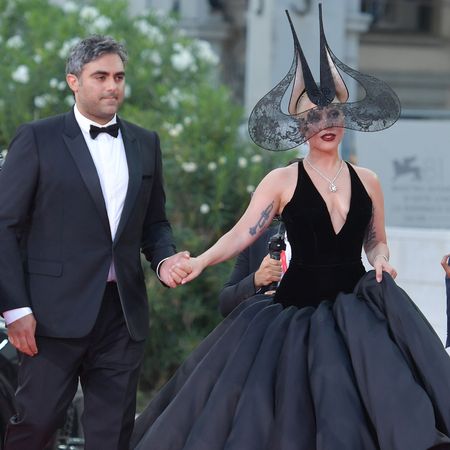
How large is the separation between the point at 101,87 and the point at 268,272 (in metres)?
1.05

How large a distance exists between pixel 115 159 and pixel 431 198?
502 cm

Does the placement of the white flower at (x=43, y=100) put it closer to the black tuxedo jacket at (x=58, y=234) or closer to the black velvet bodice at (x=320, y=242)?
the black tuxedo jacket at (x=58, y=234)

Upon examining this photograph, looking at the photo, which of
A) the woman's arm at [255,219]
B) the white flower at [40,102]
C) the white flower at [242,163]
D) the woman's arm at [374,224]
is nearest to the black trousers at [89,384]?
the woman's arm at [255,219]

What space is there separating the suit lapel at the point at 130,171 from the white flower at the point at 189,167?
286 centimetres


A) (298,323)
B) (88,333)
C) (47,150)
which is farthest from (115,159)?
(298,323)

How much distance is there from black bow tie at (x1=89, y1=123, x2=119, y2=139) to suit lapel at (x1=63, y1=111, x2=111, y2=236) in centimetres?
5

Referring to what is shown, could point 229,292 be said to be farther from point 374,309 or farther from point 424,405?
point 424,405

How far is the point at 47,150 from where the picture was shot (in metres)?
5.00

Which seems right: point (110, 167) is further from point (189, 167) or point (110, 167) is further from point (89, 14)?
point (89, 14)

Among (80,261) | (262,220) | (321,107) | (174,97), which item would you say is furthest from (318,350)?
(174,97)

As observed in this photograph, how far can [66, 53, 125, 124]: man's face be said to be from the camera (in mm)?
5074

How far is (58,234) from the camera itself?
16.3ft

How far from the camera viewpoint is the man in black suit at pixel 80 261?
4941 mm

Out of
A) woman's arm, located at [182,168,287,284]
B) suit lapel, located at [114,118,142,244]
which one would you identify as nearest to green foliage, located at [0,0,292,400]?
suit lapel, located at [114,118,142,244]
